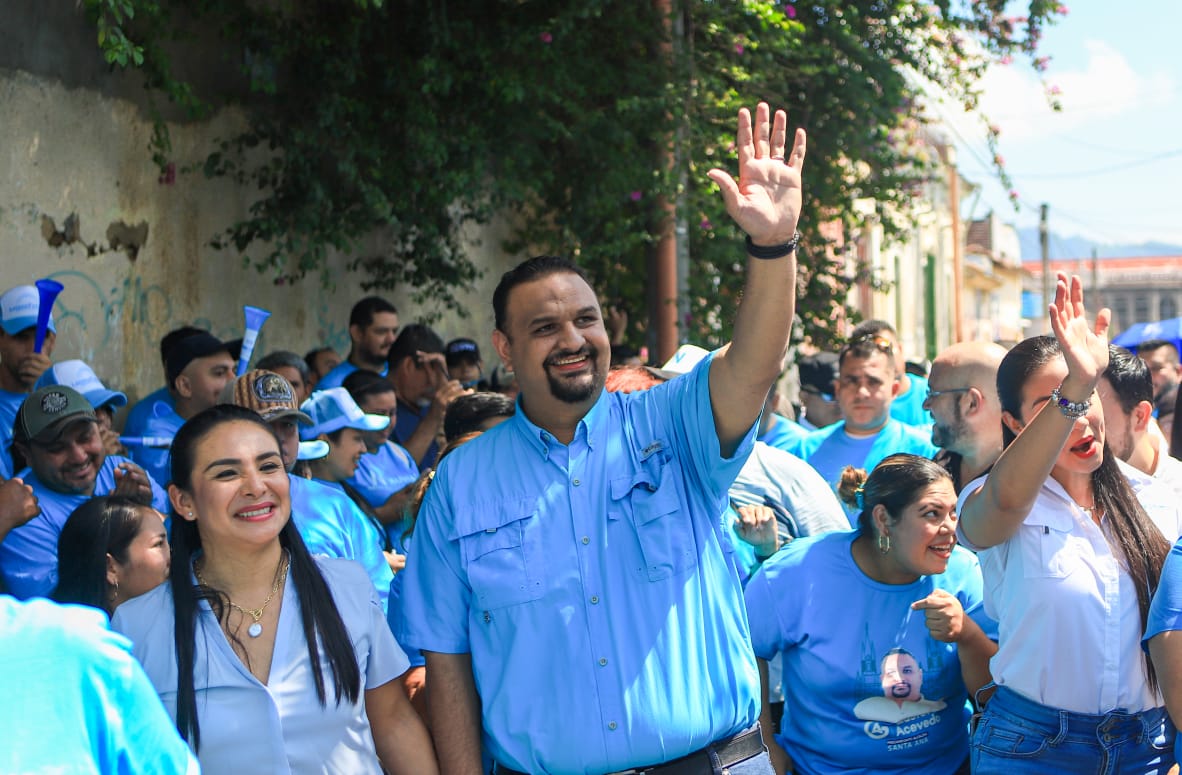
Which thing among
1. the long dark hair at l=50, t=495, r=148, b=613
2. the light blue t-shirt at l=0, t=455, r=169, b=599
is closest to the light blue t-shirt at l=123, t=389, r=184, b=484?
the light blue t-shirt at l=0, t=455, r=169, b=599

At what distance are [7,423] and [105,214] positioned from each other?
188cm

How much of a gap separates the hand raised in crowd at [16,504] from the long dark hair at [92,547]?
0.47 feet

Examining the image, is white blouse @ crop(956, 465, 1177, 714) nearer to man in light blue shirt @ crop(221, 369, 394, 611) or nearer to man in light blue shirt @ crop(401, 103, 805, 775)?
man in light blue shirt @ crop(401, 103, 805, 775)

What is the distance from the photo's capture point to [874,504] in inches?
163

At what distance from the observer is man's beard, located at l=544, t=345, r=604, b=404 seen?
3.00 meters

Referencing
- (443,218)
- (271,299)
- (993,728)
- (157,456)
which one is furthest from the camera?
(443,218)

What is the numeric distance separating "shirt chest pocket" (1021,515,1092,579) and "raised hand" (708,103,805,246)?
120 cm

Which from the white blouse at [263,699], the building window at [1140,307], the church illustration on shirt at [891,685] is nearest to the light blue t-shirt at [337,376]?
the church illustration on shirt at [891,685]

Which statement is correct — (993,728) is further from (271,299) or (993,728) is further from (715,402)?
(271,299)

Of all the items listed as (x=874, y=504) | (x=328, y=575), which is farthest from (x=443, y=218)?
(x=328, y=575)

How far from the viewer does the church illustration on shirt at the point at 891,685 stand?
13.0 feet

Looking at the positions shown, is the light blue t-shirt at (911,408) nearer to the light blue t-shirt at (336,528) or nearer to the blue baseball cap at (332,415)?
the blue baseball cap at (332,415)

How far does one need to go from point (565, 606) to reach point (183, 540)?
1.05 meters

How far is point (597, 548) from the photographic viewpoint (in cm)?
293
